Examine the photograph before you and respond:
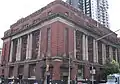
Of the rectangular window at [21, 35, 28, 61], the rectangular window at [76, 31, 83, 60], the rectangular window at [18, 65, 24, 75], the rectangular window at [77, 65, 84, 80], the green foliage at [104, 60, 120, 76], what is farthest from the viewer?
the rectangular window at [21, 35, 28, 61]

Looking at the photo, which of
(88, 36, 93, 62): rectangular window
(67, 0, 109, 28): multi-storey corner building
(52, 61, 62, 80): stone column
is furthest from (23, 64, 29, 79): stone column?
(67, 0, 109, 28): multi-storey corner building

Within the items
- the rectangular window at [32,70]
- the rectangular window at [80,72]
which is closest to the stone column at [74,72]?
the rectangular window at [80,72]

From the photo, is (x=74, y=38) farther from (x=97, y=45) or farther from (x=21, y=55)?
(x=21, y=55)

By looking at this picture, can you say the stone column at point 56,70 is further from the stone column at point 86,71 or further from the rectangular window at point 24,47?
the rectangular window at point 24,47

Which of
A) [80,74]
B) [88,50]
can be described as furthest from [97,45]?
[80,74]

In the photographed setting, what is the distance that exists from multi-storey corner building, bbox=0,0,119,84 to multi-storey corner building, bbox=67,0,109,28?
58038 mm

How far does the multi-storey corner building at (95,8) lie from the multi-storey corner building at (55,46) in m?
58.0

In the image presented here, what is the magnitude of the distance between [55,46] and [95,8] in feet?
284

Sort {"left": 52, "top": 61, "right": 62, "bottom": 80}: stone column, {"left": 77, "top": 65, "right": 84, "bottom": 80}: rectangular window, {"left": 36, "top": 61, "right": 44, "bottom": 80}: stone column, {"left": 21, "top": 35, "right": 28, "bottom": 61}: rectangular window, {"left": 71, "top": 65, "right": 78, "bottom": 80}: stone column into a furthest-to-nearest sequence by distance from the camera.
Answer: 1. {"left": 21, "top": 35, "right": 28, "bottom": 61}: rectangular window
2. {"left": 77, "top": 65, "right": 84, "bottom": 80}: rectangular window
3. {"left": 36, "top": 61, "right": 44, "bottom": 80}: stone column
4. {"left": 71, "top": 65, "right": 78, "bottom": 80}: stone column
5. {"left": 52, "top": 61, "right": 62, "bottom": 80}: stone column

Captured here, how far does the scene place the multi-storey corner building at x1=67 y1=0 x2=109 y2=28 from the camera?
12438 cm

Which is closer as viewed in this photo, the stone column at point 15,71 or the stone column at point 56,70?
the stone column at point 56,70

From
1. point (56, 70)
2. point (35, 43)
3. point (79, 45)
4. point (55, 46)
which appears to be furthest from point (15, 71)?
point (79, 45)

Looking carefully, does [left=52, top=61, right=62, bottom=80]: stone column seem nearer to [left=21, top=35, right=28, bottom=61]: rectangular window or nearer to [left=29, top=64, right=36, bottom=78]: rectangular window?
[left=29, top=64, right=36, bottom=78]: rectangular window

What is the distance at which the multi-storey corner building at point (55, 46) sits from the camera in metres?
47.0
